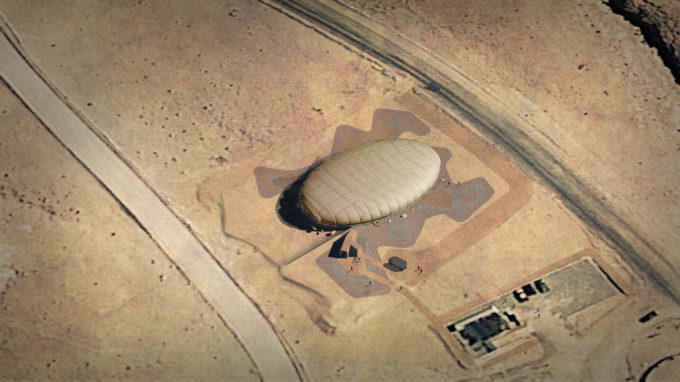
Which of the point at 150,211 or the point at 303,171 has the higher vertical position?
the point at 303,171

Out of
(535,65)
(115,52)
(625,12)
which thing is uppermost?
(625,12)

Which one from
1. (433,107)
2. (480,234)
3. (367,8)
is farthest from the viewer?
(367,8)

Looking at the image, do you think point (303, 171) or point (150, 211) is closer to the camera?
point (150, 211)

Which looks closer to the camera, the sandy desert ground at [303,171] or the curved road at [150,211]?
the sandy desert ground at [303,171]

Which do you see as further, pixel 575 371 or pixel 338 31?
pixel 338 31

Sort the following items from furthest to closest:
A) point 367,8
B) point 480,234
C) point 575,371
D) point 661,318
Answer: point 367,8 → point 480,234 → point 661,318 → point 575,371

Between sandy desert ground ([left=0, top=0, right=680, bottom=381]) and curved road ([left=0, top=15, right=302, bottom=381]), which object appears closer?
sandy desert ground ([left=0, top=0, right=680, bottom=381])

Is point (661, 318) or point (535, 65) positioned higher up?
point (535, 65)

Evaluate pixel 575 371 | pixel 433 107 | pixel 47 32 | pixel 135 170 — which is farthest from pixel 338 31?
pixel 575 371

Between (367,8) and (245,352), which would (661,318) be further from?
(367,8)
